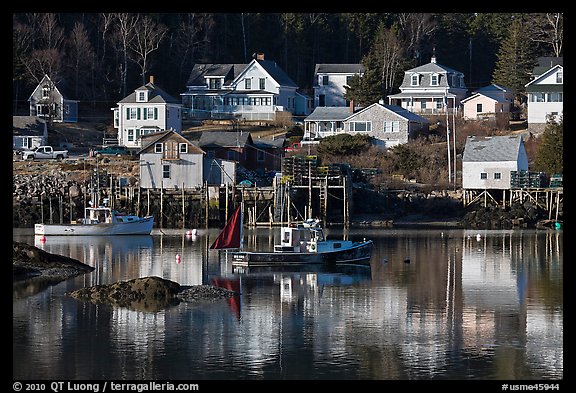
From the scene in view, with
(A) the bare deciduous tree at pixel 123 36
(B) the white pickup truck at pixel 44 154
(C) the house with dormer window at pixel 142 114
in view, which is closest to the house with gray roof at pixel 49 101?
(C) the house with dormer window at pixel 142 114

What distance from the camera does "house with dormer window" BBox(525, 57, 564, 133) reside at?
297ft

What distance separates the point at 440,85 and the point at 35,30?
119ft

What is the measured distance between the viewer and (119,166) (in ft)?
259

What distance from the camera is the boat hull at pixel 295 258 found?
47344 mm

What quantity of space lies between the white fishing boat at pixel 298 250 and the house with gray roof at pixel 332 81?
59.2 metres

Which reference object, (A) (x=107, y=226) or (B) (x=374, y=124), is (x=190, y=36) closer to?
(B) (x=374, y=124)

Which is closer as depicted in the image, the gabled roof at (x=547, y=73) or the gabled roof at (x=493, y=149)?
the gabled roof at (x=493, y=149)

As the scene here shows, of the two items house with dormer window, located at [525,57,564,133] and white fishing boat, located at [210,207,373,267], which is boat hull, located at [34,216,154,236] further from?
house with dormer window, located at [525,57,564,133]

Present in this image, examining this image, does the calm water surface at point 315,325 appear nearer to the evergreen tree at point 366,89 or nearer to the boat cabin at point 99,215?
the boat cabin at point 99,215

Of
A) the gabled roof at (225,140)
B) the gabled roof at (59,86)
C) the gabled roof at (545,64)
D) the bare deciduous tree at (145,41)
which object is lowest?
the gabled roof at (225,140)

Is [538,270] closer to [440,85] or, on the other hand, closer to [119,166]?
[119,166]

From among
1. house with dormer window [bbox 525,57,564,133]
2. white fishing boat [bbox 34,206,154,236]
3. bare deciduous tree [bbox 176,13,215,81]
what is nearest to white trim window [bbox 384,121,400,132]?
house with dormer window [bbox 525,57,564,133]

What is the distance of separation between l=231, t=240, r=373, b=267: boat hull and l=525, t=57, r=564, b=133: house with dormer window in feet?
149

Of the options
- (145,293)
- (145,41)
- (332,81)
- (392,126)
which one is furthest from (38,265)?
(332,81)
